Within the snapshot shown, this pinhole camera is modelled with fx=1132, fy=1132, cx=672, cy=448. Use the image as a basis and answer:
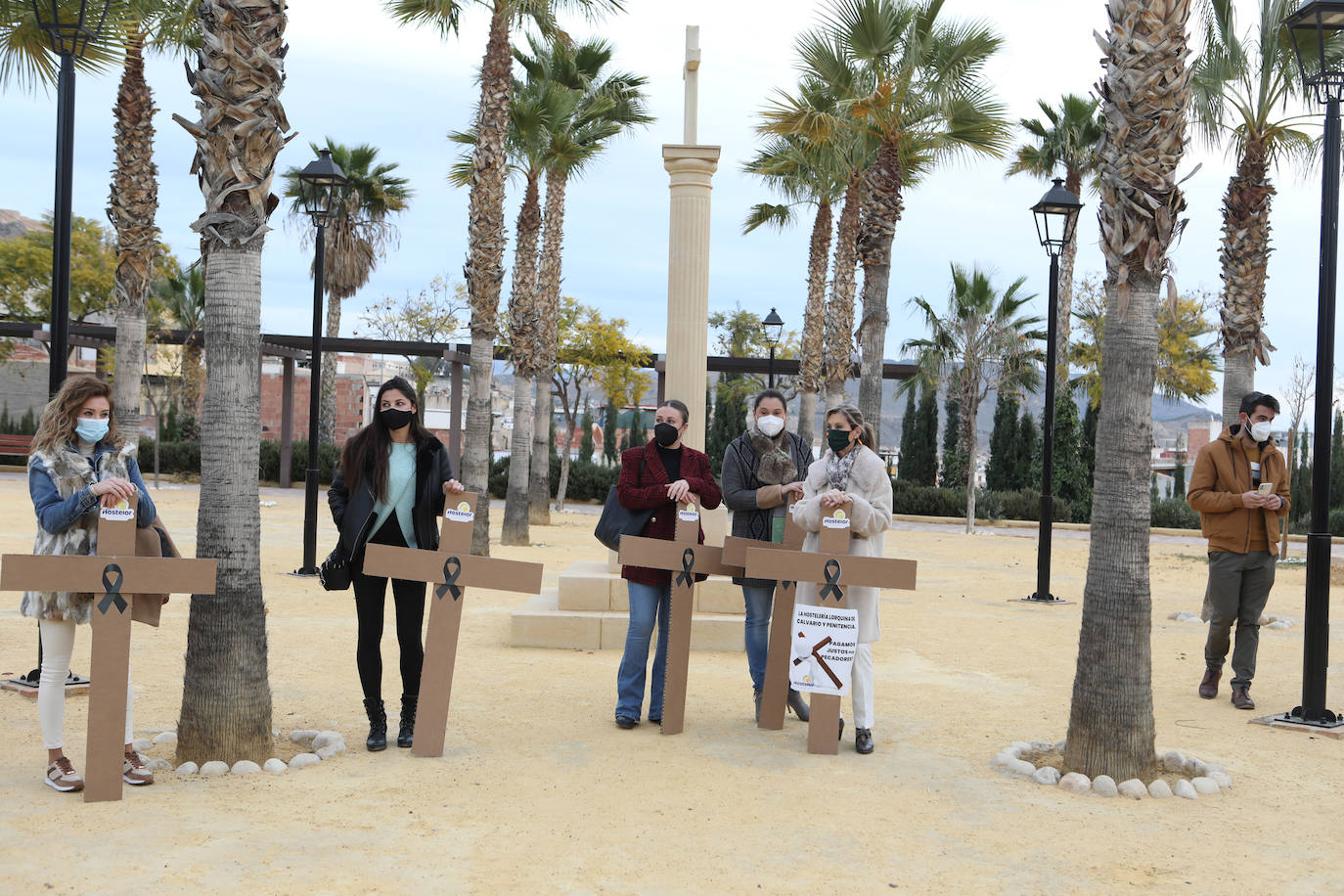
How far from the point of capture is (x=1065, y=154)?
1073 inches

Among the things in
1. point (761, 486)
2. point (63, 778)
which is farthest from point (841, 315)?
point (63, 778)

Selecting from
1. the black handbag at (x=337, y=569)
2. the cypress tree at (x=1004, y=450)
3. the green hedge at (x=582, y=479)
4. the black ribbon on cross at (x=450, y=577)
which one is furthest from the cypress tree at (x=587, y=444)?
the black ribbon on cross at (x=450, y=577)

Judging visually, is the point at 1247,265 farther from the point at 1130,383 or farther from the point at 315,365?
the point at 315,365

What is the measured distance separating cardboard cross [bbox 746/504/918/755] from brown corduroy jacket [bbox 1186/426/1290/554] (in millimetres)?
2872

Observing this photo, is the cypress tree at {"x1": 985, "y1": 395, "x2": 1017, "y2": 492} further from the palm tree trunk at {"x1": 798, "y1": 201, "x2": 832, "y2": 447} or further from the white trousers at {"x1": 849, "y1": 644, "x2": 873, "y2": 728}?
the white trousers at {"x1": 849, "y1": 644, "x2": 873, "y2": 728}

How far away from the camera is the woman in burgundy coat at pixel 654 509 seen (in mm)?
6133

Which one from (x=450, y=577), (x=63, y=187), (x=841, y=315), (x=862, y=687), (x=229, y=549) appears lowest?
(x=862, y=687)

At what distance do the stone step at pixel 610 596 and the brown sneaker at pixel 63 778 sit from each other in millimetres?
4627

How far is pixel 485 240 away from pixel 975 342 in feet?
57.3

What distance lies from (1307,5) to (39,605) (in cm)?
731

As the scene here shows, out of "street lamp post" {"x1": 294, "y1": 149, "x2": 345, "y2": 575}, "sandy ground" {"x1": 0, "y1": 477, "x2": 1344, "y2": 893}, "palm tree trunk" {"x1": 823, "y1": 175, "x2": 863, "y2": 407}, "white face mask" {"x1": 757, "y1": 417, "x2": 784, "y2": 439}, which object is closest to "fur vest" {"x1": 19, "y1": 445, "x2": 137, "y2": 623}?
"sandy ground" {"x1": 0, "y1": 477, "x2": 1344, "y2": 893}

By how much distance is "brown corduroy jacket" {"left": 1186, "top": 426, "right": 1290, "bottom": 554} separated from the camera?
23.6 ft

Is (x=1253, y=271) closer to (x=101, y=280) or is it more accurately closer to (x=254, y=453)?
(x=254, y=453)

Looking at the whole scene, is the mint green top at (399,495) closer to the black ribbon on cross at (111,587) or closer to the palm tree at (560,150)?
the black ribbon on cross at (111,587)
